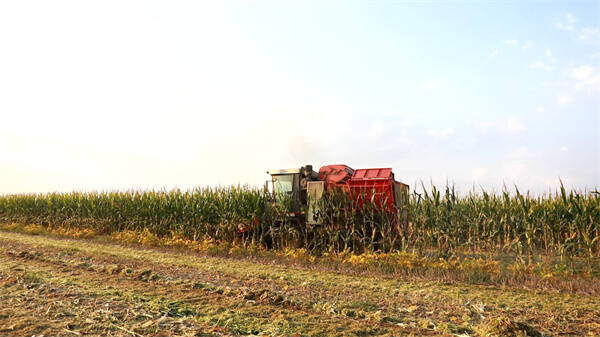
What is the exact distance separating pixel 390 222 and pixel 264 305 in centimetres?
575

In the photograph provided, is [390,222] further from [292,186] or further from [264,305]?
[264,305]

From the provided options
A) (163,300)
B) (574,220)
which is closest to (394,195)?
(574,220)

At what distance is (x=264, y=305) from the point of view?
5922 mm

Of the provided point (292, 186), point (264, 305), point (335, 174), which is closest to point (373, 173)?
point (335, 174)

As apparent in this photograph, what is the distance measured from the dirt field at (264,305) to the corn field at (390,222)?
6.21 feet

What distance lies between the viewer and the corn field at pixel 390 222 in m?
9.27

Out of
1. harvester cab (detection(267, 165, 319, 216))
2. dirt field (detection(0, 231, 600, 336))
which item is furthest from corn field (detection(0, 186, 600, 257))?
dirt field (detection(0, 231, 600, 336))

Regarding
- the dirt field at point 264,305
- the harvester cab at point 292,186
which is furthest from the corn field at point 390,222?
the dirt field at point 264,305

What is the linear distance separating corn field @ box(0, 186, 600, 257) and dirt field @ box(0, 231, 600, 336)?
189cm

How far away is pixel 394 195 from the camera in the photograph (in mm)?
11375

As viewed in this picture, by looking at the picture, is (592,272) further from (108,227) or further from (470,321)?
(108,227)

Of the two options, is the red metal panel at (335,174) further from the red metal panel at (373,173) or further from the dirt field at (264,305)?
the dirt field at (264,305)

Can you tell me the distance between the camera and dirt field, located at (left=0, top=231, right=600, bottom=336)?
4.92 m

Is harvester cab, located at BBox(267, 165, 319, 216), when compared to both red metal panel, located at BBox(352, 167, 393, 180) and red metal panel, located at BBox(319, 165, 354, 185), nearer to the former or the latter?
red metal panel, located at BBox(319, 165, 354, 185)
